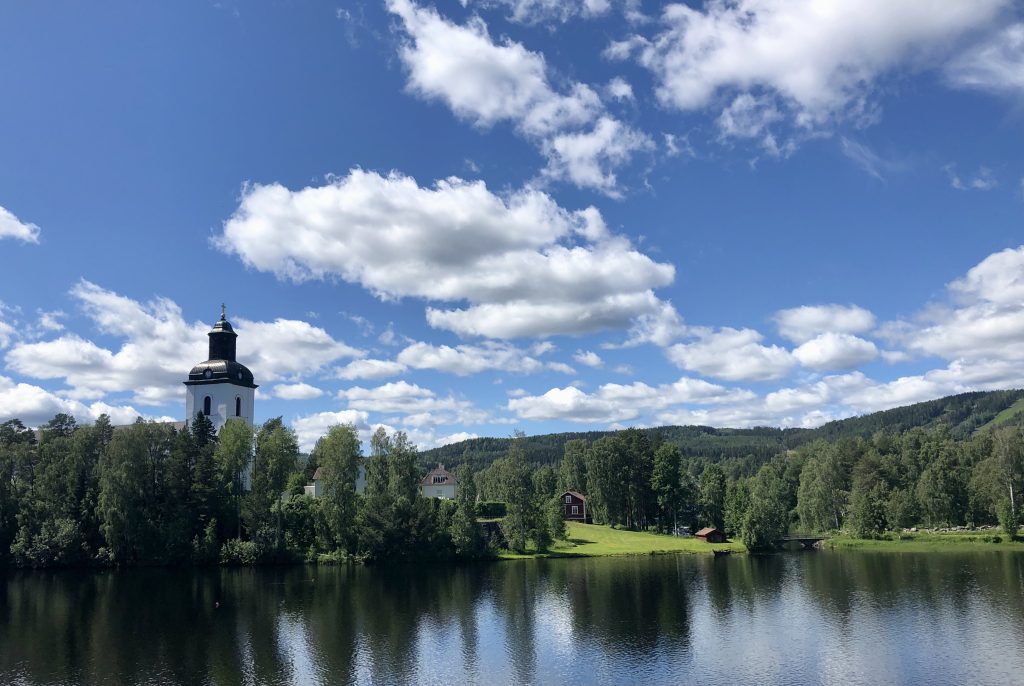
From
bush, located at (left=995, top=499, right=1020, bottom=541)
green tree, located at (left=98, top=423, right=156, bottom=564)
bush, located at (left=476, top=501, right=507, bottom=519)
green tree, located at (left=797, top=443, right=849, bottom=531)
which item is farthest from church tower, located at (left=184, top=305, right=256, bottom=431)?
bush, located at (left=995, top=499, right=1020, bottom=541)

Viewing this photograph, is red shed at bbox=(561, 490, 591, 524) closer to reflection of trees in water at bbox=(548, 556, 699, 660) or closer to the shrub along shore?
the shrub along shore

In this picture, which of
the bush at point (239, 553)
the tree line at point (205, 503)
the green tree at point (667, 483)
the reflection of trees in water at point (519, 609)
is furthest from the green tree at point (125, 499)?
the green tree at point (667, 483)

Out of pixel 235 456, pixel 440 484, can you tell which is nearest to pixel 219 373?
pixel 235 456

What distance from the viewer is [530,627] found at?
141 ft

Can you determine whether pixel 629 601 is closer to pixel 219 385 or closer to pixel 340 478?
pixel 340 478

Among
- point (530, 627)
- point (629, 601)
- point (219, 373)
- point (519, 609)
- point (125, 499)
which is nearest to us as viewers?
point (530, 627)

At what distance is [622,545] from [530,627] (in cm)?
4750

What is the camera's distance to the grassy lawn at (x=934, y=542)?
3296 inches

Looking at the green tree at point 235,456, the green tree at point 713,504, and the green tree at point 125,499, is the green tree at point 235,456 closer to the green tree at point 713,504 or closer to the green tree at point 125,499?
the green tree at point 125,499

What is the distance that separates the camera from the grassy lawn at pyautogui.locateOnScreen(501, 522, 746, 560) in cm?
8344

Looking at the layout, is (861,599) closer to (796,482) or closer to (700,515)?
(700,515)

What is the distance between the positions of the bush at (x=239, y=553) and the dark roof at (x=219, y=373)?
76.7ft

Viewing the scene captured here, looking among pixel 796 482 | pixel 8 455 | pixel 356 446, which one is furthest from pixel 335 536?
pixel 796 482

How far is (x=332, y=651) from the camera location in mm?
37281
